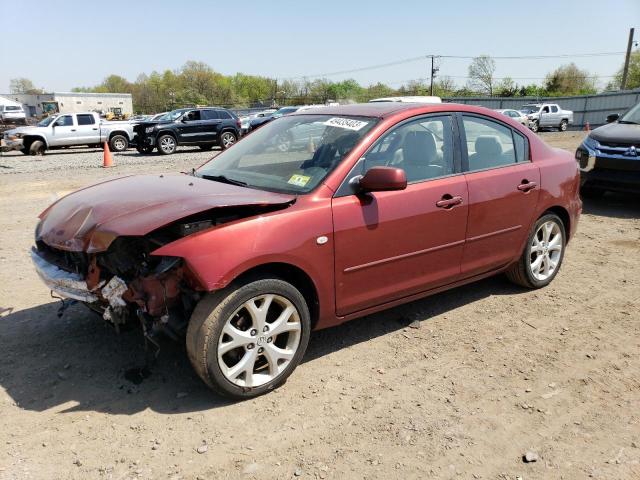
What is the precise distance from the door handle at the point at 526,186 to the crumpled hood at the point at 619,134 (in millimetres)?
4547

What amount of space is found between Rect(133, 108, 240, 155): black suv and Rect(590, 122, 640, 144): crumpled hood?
14151 mm

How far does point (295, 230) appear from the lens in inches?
126

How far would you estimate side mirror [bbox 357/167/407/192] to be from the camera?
334 cm

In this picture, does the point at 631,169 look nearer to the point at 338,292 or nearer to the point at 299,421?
the point at 338,292

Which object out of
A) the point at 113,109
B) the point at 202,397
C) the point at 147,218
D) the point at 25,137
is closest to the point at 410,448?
the point at 202,397

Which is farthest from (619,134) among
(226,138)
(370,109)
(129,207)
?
(226,138)

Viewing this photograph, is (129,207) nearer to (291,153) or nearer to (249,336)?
(249,336)

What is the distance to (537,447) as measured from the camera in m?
2.80

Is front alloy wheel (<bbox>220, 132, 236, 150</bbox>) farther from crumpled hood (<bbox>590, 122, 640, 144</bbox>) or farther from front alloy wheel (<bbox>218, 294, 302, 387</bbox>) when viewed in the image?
front alloy wheel (<bbox>218, 294, 302, 387</bbox>)

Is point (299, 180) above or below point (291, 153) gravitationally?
below

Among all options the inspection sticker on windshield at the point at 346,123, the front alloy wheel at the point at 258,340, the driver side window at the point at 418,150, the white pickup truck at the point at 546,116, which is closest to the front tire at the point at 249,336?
the front alloy wheel at the point at 258,340

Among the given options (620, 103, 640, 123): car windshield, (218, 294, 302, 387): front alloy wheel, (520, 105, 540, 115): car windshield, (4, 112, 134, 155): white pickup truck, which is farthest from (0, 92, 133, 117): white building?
(218, 294, 302, 387): front alloy wheel

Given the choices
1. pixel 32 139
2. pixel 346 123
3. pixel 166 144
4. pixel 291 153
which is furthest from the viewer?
pixel 32 139

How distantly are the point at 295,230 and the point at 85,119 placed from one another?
71.2ft
